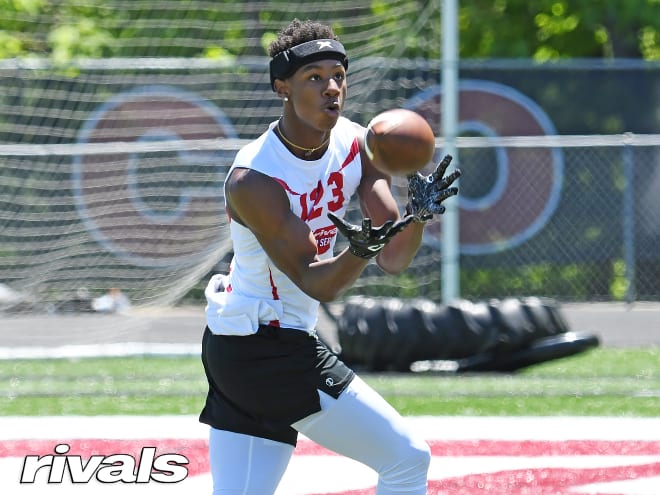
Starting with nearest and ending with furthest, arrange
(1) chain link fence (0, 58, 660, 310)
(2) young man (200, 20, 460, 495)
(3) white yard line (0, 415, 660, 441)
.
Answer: (2) young man (200, 20, 460, 495), (3) white yard line (0, 415, 660, 441), (1) chain link fence (0, 58, 660, 310)

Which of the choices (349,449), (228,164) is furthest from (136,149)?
(349,449)

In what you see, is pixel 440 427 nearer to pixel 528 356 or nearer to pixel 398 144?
pixel 528 356

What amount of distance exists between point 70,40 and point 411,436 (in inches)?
414

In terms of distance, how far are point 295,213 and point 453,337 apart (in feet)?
18.4

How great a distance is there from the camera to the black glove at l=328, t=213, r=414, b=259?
11.4 feet

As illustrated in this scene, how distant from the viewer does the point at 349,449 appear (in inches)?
150

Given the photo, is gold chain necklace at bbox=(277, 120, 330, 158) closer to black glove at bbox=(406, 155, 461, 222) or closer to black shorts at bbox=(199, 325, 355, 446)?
black glove at bbox=(406, 155, 461, 222)

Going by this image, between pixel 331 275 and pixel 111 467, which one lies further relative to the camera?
pixel 111 467

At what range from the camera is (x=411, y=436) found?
3797mm

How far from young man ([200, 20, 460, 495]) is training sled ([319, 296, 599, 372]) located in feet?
17.6

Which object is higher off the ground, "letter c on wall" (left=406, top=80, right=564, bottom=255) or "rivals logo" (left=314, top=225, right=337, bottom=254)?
"rivals logo" (left=314, top=225, right=337, bottom=254)

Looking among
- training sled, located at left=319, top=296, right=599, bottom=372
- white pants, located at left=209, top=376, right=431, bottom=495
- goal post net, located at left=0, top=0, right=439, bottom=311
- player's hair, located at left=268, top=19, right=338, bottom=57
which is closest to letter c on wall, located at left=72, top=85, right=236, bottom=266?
goal post net, located at left=0, top=0, right=439, bottom=311

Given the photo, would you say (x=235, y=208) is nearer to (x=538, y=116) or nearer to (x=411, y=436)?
(x=411, y=436)

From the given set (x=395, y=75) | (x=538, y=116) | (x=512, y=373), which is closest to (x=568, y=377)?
(x=512, y=373)
